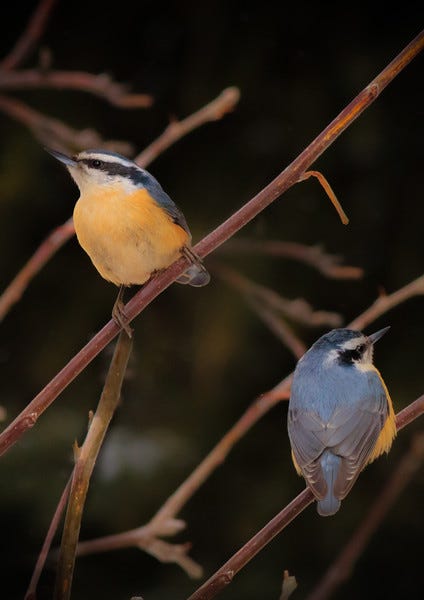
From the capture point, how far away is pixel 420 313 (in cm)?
121

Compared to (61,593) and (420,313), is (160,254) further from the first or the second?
(420,313)

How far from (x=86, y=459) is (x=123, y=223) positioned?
0.72 ft

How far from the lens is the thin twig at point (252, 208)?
0.51 meters

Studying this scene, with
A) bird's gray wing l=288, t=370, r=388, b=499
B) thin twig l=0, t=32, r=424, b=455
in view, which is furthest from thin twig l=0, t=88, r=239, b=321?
bird's gray wing l=288, t=370, r=388, b=499

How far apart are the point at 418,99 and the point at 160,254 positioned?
0.65 meters

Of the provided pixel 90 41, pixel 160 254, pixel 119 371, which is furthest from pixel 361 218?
pixel 119 371

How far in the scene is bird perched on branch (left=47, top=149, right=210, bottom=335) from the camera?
65 centimetres

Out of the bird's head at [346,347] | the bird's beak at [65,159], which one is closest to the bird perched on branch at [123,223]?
the bird's beak at [65,159]

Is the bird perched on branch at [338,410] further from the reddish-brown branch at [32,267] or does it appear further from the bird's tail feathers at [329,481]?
the reddish-brown branch at [32,267]

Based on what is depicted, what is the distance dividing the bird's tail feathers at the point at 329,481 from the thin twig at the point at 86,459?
5.9 inches

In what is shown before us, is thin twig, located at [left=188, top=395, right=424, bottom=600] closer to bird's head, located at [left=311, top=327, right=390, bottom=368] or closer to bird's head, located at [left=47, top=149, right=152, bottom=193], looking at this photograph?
bird's head, located at [left=311, top=327, right=390, bottom=368]

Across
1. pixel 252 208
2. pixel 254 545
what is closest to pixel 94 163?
pixel 252 208

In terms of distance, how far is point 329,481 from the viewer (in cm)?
63

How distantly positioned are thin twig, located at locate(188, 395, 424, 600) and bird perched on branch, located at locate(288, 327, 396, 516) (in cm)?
9
